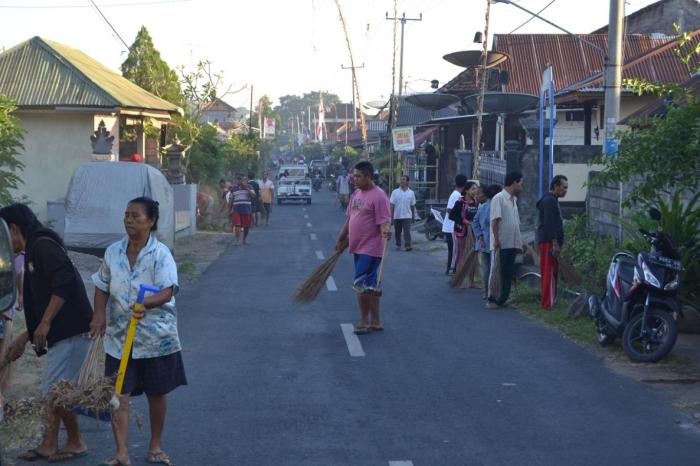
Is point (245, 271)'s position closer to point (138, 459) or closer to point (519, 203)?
point (519, 203)

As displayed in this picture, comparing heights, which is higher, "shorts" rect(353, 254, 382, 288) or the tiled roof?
the tiled roof

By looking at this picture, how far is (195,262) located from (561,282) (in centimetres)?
968

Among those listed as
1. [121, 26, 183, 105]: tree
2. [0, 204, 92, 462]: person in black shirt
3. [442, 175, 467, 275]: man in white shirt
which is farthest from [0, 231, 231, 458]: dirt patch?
[121, 26, 183, 105]: tree

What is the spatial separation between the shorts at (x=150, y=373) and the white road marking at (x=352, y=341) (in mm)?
4002

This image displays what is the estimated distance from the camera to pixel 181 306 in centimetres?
1380

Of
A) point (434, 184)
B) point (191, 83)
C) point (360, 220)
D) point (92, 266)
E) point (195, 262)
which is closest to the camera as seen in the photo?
point (360, 220)

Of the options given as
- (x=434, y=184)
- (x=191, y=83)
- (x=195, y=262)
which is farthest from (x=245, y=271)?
(x=434, y=184)

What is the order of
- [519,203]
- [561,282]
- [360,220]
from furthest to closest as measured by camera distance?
[519,203] → [561,282] → [360,220]

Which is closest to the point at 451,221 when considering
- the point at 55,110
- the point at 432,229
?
the point at 432,229

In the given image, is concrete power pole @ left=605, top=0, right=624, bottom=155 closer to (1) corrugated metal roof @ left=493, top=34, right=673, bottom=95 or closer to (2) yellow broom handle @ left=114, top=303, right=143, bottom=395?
(2) yellow broom handle @ left=114, top=303, right=143, bottom=395

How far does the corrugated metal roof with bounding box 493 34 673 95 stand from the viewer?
3928cm

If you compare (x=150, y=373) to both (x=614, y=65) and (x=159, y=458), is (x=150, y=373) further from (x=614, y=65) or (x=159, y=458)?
(x=614, y=65)

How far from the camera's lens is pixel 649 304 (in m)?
9.16

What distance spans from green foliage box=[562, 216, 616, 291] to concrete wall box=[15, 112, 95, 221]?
1335 centimetres
